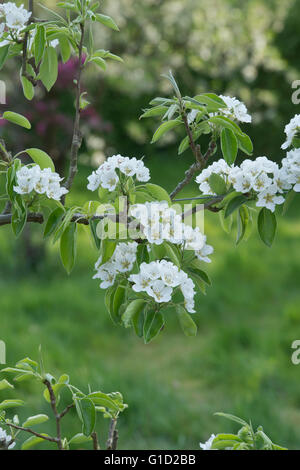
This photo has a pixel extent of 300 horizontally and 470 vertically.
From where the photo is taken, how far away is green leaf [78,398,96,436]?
1.09m

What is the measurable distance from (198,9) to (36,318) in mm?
6037

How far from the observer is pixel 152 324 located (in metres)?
1.01

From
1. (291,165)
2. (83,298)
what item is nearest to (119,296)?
(291,165)

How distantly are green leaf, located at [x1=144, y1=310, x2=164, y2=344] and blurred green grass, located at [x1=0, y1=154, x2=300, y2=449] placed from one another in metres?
1.61

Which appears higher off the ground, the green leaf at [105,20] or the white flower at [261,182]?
the green leaf at [105,20]

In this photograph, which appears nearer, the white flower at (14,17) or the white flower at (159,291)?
the white flower at (159,291)

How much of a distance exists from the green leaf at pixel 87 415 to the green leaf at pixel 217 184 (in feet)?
1.50

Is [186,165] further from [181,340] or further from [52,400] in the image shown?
[52,400]

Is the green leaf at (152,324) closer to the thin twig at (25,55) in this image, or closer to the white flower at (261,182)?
the white flower at (261,182)

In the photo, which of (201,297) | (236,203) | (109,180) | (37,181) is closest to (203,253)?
(236,203)

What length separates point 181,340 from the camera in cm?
370

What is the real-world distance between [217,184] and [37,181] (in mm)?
327

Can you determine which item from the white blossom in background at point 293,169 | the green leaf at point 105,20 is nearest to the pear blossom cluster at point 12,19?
the green leaf at point 105,20

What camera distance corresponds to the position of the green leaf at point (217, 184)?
111 cm
